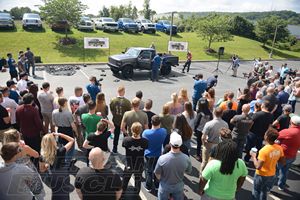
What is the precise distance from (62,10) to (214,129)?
22438 millimetres

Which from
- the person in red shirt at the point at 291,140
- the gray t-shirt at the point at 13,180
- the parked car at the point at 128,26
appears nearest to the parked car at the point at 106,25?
the parked car at the point at 128,26

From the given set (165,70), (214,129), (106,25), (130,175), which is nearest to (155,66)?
(165,70)

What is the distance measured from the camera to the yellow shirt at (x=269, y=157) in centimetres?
503

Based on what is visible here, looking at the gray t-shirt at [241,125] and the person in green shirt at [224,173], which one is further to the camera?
the gray t-shirt at [241,125]

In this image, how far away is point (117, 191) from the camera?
3.76m

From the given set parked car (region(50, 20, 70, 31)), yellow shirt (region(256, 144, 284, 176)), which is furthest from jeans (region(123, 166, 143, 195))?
parked car (region(50, 20, 70, 31))

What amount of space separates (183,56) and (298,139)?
21.0m

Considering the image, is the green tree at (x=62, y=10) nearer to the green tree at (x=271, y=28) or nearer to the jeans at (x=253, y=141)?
the jeans at (x=253, y=141)

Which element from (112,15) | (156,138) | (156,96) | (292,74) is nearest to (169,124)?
(156,138)

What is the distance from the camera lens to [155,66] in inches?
646

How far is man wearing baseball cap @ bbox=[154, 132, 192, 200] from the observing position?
4379mm

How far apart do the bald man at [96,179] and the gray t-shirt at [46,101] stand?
174 inches

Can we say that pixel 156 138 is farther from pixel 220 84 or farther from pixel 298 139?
pixel 220 84

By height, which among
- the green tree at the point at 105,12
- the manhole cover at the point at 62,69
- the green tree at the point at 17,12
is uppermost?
the green tree at the point at 105,12
